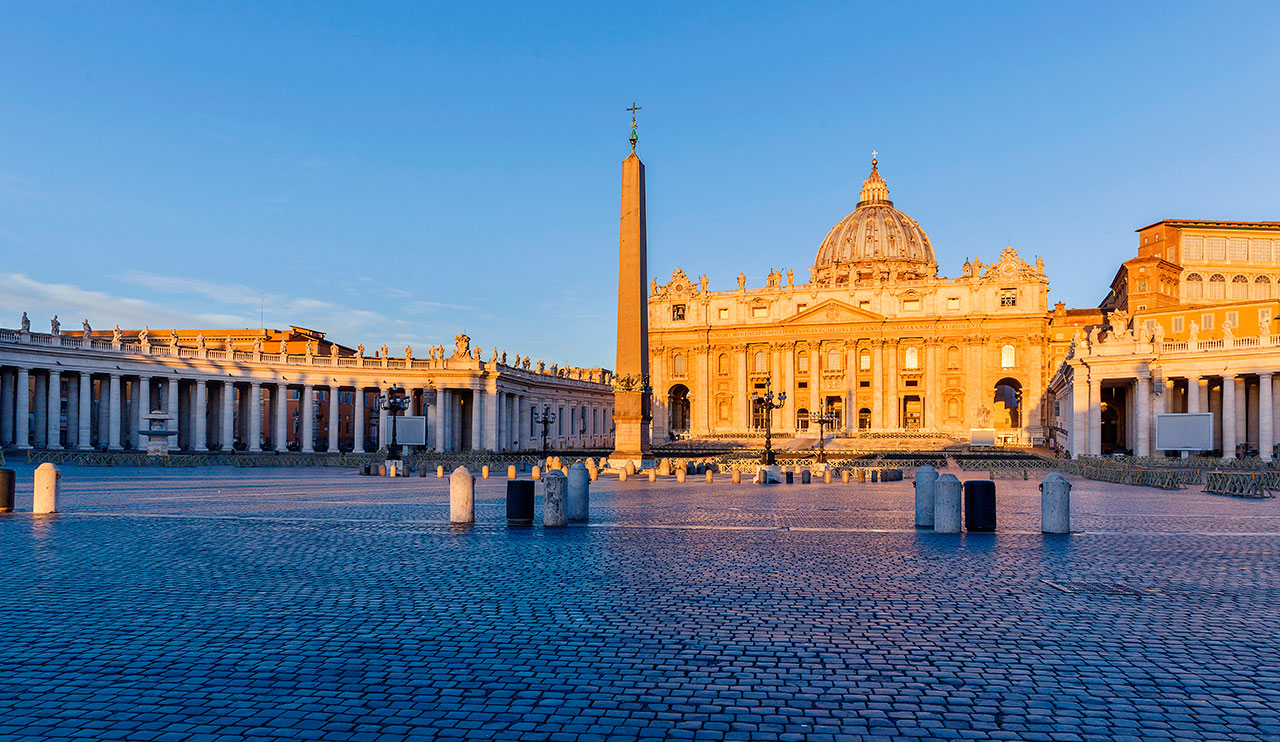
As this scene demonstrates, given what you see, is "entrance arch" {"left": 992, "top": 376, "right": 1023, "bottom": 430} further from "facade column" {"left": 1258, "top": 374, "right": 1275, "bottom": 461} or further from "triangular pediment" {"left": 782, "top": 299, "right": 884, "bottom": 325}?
"facade column" {"left": 1258, "top": 374, "right": 1275, "bottom": 461}

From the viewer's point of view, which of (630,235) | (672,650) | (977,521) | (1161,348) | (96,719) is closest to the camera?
(96,719)

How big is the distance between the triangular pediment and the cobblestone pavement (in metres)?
82.2

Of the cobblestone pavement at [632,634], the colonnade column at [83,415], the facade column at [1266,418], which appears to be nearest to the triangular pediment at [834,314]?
the facade column at [1266,418]

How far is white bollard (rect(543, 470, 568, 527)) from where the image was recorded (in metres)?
14.6

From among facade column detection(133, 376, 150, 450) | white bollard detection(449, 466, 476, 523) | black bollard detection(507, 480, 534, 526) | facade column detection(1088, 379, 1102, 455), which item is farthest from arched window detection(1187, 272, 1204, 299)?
facade column detection(133, 376, 150, 450)

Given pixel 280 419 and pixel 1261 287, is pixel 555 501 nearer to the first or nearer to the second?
pixel 280 419

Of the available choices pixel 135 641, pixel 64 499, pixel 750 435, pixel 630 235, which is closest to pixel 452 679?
pixel 135 641

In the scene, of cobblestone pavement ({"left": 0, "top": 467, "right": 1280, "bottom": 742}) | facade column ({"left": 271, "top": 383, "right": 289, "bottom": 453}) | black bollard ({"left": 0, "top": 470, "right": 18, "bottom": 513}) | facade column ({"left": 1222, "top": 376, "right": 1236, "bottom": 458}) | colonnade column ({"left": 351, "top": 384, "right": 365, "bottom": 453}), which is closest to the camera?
cobblestone pavement ({"left": 0, "top": 467, "right": 1280, "bottom": 742})

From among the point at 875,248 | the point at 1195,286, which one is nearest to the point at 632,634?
the point at 1195,286

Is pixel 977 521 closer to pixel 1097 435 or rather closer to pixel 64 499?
pixel 64 499

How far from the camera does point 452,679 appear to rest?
5992mm

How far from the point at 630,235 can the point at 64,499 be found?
17.0 metres

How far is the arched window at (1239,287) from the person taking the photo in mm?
74125

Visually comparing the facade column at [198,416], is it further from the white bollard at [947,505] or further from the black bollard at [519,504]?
the white bollard at [947,505]
